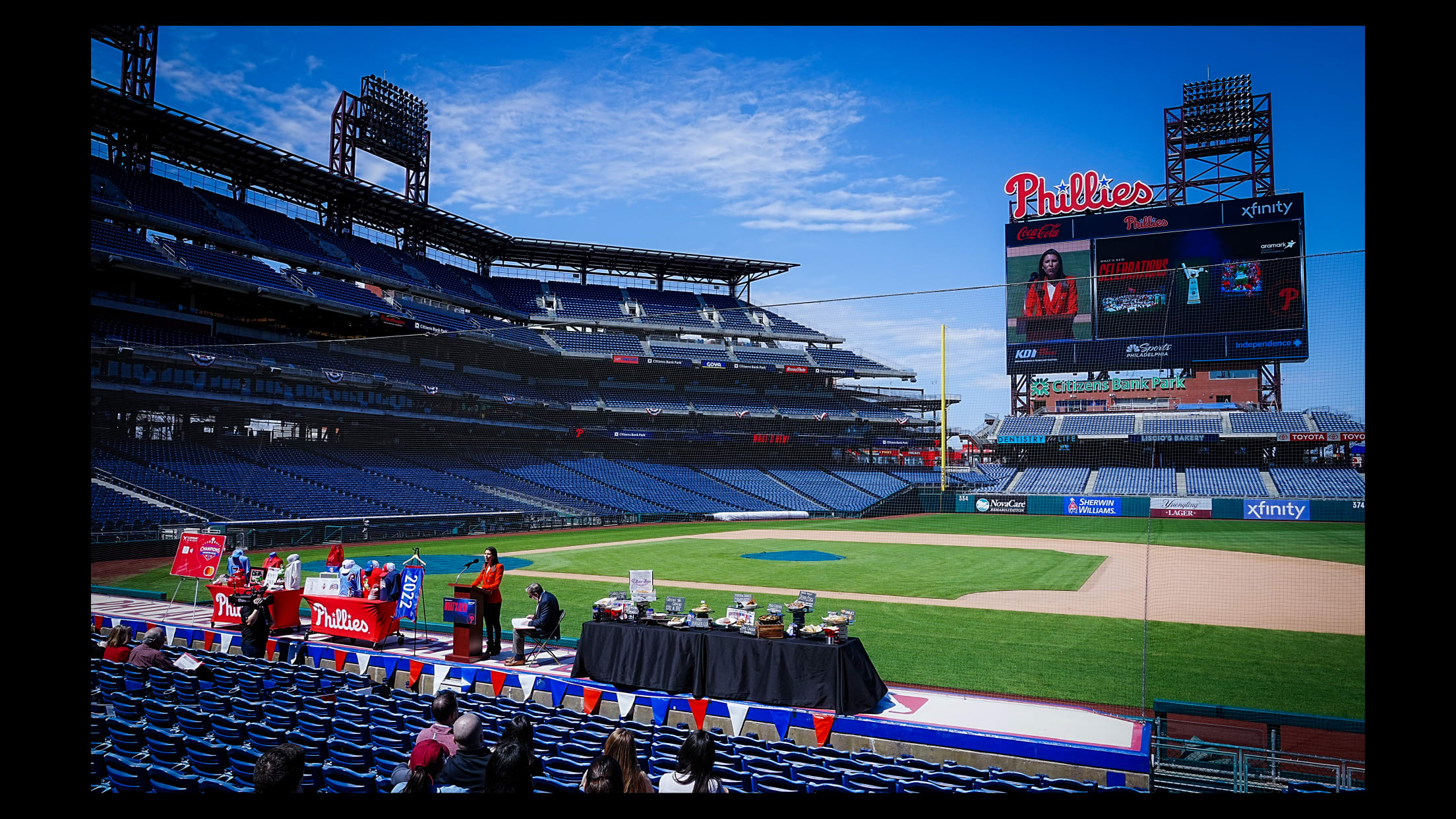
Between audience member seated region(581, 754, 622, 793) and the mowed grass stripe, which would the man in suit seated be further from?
the mowed grass stripe

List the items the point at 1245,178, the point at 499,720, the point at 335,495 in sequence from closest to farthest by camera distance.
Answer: the point at 499,720, the point at 335,495, the point at 1245,178

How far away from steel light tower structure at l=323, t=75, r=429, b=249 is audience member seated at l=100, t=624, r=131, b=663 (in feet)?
120

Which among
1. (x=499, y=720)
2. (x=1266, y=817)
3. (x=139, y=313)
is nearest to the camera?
(x=1266, y=817)

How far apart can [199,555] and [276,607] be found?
263cm

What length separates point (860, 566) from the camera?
21.7 metres

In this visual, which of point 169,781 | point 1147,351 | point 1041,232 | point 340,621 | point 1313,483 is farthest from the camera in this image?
point 1041,232

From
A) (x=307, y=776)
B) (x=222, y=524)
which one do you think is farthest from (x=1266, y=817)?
(x=222, y=524)

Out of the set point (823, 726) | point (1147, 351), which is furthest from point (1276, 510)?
point (823, 726)

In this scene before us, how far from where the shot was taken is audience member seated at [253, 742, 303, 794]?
351 cm

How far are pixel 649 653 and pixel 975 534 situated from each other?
2390cm

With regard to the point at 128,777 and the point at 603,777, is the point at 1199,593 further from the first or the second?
the point at 128,777

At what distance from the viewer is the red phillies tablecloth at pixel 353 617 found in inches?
448
